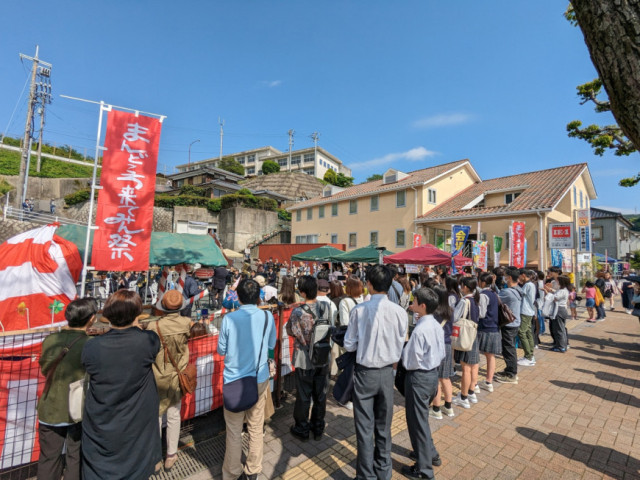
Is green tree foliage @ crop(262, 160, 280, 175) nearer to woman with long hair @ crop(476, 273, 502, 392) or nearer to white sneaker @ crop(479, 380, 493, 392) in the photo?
woman with long hair @ crop(476, 273, 502, 392)

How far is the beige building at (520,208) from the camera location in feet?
51.2

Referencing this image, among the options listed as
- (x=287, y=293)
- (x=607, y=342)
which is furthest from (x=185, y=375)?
(x=607, y=342)

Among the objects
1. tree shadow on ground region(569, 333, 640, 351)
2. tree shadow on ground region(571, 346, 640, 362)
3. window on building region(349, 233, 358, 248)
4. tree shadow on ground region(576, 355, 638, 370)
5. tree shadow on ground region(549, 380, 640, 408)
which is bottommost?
tree shadow on ground region(549, 380, 640, 408)

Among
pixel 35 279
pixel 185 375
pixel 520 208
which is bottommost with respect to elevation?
pixel 185 375

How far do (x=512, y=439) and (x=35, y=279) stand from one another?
22.2 feet

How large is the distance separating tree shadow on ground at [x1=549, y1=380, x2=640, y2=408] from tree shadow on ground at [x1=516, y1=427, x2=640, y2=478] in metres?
1.87

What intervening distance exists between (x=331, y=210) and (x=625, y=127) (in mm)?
24692

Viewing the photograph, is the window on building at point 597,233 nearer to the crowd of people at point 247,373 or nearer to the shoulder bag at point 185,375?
the crowd of people at point 247,373

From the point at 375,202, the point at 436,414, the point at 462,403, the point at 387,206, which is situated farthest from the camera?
the point at 375,202

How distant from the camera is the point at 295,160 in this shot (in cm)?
6362

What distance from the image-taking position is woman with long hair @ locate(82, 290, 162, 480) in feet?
6.61

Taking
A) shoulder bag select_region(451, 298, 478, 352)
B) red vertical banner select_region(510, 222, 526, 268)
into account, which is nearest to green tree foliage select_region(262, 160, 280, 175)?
red vertical banner select_region(510, 222, 526, 268)

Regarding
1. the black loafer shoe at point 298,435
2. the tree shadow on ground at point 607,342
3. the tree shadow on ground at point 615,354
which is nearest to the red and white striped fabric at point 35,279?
the black loafer shoe at point 298,435

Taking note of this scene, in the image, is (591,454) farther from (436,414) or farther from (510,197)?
(510,197)
